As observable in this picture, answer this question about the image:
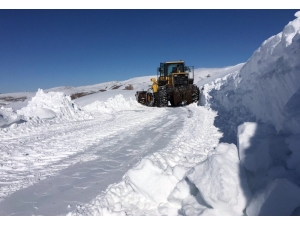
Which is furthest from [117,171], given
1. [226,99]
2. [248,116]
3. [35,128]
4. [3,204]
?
[226,99]

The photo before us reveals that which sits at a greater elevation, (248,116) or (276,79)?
(276,79)

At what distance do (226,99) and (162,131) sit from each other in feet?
16.3

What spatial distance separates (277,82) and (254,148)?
105 inches

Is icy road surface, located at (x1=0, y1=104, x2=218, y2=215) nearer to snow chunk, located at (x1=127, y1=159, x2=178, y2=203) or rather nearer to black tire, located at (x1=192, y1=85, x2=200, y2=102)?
snow chunk, located at (x1=127, y1=159, x2=178, y2=203)

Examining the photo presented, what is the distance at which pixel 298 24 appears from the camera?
4.90 meters

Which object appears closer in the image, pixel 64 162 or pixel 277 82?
pixel 64 162

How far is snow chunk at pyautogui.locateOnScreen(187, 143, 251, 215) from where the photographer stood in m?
2.76

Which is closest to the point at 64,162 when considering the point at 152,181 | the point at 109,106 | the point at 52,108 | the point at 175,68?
the point at 152,181

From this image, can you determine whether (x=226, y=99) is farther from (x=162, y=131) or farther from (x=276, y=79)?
(x=276, y=79)

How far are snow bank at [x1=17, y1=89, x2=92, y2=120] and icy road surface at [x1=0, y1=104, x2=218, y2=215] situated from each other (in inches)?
101

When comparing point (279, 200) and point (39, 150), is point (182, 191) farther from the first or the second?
point (39, 150)

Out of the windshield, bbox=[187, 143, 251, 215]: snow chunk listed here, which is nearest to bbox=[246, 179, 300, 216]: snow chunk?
bbox=[187, 143, 251, 215]: snow chunk

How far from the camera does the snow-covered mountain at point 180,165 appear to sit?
9.44 ft

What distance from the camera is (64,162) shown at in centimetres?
498
